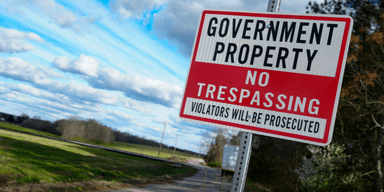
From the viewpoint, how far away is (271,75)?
1.68 meters

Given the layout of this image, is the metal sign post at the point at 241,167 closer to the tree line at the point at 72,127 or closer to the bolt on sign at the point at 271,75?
the bolt on sign at the point at 271,75

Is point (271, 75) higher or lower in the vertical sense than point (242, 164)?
higher

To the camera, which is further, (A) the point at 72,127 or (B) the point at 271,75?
(A) the point at 72,127

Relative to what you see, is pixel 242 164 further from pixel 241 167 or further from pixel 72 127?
pixel 72 127

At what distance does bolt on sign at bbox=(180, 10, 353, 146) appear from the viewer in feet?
5.22

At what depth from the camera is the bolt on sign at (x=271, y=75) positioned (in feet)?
5.22

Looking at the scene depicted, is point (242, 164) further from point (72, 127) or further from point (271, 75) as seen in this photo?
point (72, 127)

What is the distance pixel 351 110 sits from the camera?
1073 centimetres

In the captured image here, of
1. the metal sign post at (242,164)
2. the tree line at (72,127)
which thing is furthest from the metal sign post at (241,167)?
the tree line at (72,127)

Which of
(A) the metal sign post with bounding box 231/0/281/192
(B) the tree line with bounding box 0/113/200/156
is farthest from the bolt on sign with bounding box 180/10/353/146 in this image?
(B) the tree line with bounding box 0/113/200/156

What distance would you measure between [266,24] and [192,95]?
27.8 inches

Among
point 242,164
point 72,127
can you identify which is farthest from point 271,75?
point 72,127

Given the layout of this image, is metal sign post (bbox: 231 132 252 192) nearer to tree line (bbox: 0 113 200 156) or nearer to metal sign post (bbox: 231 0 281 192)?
metal sign post (bbox: 231 0 281 192)

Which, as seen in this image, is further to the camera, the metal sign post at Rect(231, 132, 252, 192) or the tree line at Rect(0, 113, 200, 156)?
the tree line at Rect(0, 113, 200, 156)
